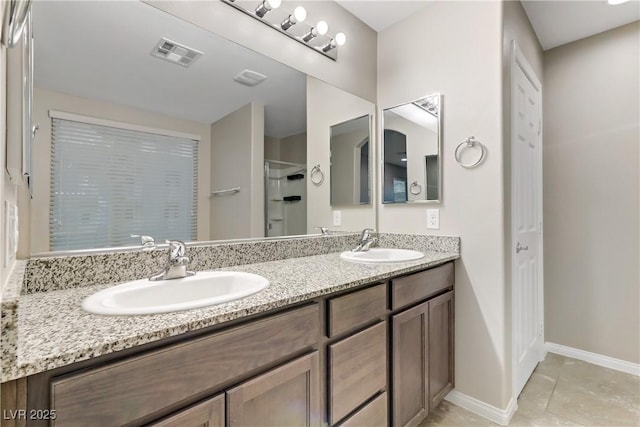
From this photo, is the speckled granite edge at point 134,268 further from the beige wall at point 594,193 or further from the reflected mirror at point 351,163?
the beige wall at point 594,193

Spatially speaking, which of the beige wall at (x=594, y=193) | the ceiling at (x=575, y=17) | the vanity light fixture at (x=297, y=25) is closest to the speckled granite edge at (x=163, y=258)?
the vanity light fixture at (x=297, y=25)

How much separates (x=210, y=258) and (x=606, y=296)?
2724 millimetres

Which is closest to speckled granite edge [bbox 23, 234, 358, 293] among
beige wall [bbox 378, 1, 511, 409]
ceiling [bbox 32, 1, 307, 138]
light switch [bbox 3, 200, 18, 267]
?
light switch [bbox 3, 200, 18, 267]

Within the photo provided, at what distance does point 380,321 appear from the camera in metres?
1.26

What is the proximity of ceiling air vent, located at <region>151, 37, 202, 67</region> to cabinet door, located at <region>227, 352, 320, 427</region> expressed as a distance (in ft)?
4.07

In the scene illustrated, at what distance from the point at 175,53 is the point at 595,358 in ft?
10.8

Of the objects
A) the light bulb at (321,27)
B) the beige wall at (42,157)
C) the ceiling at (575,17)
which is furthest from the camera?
the ceiling at (575,17)

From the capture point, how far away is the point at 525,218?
195cm

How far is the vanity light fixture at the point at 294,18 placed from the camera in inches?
62.8

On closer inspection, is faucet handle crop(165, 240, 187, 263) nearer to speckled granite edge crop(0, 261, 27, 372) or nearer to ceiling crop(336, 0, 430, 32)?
speckled granite edge crop(0, 261, 27, 372)

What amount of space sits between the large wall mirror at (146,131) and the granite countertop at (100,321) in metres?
0.28

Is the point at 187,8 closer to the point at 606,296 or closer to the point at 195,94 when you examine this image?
the point at 195,94

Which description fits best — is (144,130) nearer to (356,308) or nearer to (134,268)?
(134,268)

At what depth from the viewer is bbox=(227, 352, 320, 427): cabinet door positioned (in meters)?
0.80
